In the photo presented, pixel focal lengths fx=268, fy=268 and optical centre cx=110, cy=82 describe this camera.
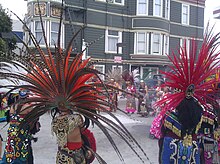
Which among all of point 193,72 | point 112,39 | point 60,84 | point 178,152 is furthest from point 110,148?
point 112,39

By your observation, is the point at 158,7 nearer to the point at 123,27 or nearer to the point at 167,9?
the point at 167,9

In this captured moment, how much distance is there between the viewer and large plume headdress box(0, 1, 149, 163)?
92.2 inches

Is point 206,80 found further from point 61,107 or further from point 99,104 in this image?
point 61,107

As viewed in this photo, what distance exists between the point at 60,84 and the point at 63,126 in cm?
45

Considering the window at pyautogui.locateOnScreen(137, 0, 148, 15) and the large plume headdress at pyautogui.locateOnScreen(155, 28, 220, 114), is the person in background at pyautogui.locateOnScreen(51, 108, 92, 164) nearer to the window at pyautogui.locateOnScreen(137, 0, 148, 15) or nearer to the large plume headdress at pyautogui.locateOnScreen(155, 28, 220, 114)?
→ the large plume headdress at pyautogui.locateOnScreen(155, 28, 220, 114)

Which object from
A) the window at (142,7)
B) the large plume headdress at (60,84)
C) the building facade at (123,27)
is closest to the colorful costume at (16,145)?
the large plume headdress at (60,84)

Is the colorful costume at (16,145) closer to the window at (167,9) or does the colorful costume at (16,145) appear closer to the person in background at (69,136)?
the person in background at (69,136)

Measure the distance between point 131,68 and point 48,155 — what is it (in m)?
16.7

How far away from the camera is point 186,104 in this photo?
3.16 m

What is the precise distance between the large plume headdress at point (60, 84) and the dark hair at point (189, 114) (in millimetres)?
983

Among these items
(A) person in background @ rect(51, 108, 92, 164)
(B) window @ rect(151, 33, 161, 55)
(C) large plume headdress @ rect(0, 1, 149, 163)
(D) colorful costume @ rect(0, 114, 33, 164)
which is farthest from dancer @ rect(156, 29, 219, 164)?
Answer: (B) window @ rect(151, 33, 161, 55)

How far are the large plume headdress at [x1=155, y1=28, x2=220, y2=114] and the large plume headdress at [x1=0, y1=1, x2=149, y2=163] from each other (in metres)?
1.08

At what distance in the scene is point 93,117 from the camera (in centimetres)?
244

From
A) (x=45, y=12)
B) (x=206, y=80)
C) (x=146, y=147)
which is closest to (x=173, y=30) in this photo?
(x=45, y=12)
